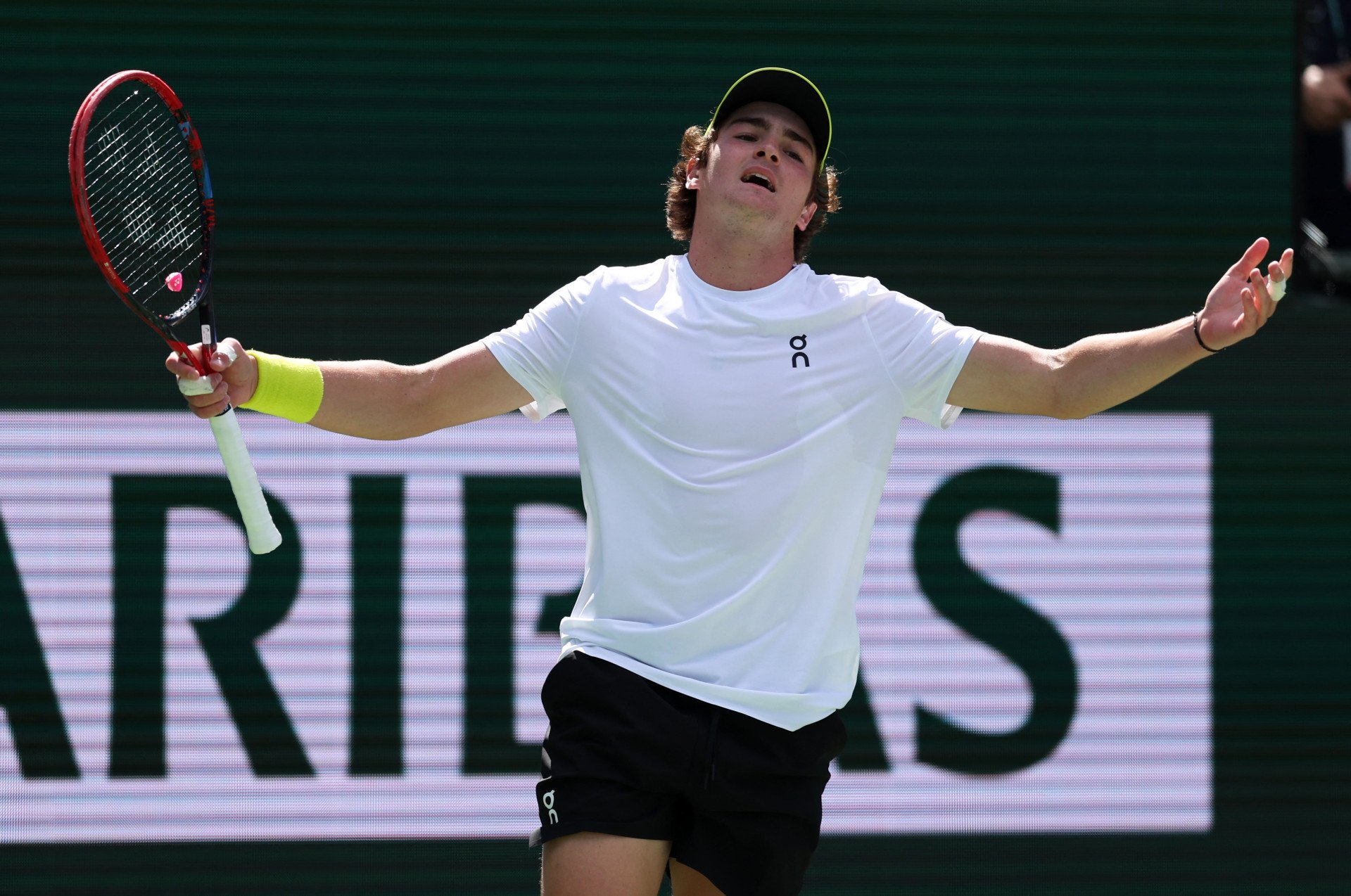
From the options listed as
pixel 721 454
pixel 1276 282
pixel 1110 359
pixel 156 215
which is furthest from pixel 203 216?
pixel 1276 282

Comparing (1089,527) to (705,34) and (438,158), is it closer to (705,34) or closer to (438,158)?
(705,34)

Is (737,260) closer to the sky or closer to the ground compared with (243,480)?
closer to the sky

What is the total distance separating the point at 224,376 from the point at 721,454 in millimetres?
889

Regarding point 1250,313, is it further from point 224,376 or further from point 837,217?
point 837,217

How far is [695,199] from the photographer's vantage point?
345 centimetres

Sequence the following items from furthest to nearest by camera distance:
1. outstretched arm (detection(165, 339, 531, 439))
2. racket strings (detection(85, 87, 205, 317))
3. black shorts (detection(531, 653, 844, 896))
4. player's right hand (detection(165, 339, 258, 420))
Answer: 1. racket strings (detection(85, 87, 205, 317))
2. outstretched arm (detection(165, 339, 531, 439))
3. black shorts (detection(531, 653, 844, 896))
4. player's right hand (detection(165, 339, 258, 420))

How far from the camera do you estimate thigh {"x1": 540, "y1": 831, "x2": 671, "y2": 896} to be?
2.79 m

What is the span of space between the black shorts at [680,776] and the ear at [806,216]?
966mm

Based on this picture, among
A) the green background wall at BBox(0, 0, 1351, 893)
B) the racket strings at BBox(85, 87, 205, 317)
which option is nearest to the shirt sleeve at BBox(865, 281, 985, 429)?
the racket strings at BBox(85, 87, 205, 317)

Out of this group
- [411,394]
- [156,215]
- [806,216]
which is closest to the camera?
[411,394]

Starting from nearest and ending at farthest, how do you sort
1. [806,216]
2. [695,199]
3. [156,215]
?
1. [806,216]
2. [695,199]
3. [156,215]

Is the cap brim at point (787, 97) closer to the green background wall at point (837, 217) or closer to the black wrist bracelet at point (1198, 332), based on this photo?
the black wrist bracelet at point (1198, 332)

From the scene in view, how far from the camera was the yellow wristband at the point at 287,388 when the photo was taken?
2873mm

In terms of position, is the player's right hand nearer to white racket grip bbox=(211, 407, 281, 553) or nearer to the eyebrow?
white racket grip bbox=(211, 407, 281, 553)
